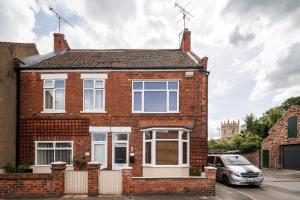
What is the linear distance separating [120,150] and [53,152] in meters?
3.87

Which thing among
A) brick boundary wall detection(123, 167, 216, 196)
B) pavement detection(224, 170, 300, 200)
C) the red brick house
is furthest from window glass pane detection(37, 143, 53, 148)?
pavement detection(224, 170, 300, 200)

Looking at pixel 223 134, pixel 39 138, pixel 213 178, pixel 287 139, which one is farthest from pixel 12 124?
pixel 223 134

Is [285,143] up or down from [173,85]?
down

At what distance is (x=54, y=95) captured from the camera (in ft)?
58.6

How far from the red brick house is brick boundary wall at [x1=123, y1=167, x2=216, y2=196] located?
4072mm

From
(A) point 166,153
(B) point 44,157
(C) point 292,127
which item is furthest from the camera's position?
(C) point 292,127

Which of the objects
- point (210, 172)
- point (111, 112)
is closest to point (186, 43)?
point (111, 112)

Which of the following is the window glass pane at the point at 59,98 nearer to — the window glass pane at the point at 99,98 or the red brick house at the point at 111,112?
the red brick house at the point at 111,112

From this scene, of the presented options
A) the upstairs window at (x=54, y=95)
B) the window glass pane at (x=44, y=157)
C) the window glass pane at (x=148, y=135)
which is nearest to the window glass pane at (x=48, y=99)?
the upstairs window at (x=54, y=95)

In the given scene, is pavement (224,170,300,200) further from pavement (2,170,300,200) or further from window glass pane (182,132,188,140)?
window glass pane (182,132,188,140)

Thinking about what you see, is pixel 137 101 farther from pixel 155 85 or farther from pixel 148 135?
pixel 148 135

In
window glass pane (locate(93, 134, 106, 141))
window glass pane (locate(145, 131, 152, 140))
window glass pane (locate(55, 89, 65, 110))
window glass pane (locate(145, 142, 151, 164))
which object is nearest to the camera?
window glass pane (locate(145, 142, 151, 164))

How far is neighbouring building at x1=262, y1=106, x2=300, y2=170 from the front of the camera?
81.0 feet

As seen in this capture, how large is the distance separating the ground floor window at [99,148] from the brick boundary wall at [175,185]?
5010 mm
